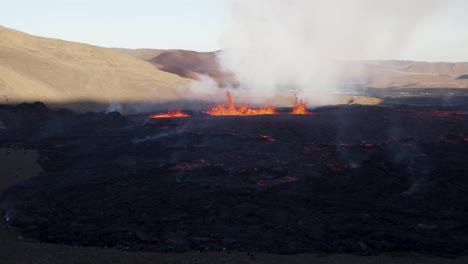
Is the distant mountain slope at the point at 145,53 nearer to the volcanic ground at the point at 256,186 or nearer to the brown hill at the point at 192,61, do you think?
the brown hill at the point at 192,61

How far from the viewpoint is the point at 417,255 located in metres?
14.8

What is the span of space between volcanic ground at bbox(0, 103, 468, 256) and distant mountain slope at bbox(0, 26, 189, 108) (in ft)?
65.4

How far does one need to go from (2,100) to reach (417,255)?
43452 millimetres

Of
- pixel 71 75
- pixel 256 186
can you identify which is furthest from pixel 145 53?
pixel 256 186

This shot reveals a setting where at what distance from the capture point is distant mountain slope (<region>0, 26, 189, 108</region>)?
53.7 m

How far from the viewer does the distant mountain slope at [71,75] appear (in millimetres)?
53688

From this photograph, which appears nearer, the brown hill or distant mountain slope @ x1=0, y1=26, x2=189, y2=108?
distant mountain slope @ x1=0, y1=26, x2=189, y2=108

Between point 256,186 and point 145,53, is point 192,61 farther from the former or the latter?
point 256,186

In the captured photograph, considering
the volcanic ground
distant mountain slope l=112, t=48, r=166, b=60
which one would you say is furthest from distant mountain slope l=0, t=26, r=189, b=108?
distant mountain slope l=112, t=48, r=166, b=60

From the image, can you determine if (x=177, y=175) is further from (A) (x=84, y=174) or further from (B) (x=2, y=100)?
(B) (x=2, y=100)

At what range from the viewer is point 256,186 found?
2083 cm

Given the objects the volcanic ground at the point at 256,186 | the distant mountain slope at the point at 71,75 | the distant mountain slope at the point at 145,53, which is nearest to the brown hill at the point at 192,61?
the distant mountain slope at the point at 145,53

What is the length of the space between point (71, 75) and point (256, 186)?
5124 cm

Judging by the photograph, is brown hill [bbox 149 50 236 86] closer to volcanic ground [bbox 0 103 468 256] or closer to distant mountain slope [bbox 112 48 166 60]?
distant mountain slope [bbox 112 48 166 60]
